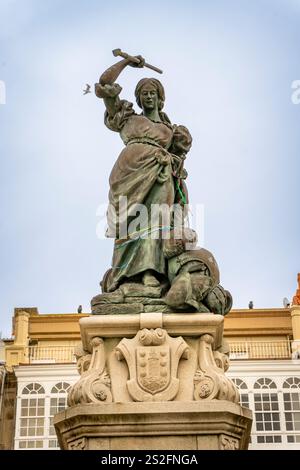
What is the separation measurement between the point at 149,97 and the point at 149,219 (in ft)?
5.99

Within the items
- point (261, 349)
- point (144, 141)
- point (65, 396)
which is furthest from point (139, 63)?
point (261, 349)

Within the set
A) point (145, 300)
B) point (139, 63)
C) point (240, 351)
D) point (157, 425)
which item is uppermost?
point (240, 351)

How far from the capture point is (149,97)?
12.5 m

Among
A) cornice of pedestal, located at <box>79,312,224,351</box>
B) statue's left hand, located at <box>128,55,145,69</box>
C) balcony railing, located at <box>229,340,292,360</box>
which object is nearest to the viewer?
cornice of pedestal, located at <box>79,312,224,351</box>

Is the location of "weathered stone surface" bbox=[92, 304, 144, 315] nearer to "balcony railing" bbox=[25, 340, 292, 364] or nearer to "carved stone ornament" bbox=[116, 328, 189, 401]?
"carved stone ornament" bbox=[116, 328, 189, 401]

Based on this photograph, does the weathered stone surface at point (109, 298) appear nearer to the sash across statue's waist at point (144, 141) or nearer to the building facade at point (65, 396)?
the sash across statue's waist at point (144, 141)

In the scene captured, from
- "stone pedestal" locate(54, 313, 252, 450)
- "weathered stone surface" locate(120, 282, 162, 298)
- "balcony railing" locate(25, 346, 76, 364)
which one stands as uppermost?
"balcony railing" locate(25, 346, 76, 364)

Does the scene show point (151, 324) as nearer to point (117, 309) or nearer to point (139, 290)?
point (117, 309)

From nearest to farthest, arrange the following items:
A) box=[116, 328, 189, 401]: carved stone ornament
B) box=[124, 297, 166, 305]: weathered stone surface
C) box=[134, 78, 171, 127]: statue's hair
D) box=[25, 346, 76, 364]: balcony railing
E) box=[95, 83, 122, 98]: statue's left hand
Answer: box=[116, 328, 189, 401]: carved stone ornament < box=[124, 297, 166, 305]: weathered stone surface < box=[95, 83, 122, 98]: statue's left hand < box=[134, 78, 171, 127]: statue's hair < box=[25, 346, 76, 364]: balcony railing

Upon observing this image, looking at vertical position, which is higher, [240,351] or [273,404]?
[240,351]

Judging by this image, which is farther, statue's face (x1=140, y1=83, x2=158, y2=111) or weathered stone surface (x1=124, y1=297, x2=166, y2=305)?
statue's face (x1=140, y1=83, x2=158, y2=111)

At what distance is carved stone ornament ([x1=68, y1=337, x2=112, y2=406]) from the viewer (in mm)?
9852

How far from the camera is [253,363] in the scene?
42.5 m

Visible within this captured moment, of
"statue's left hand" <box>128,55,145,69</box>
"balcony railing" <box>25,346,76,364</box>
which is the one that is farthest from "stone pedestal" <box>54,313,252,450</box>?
"balcony railing" <box>25,346,76,364</box>
